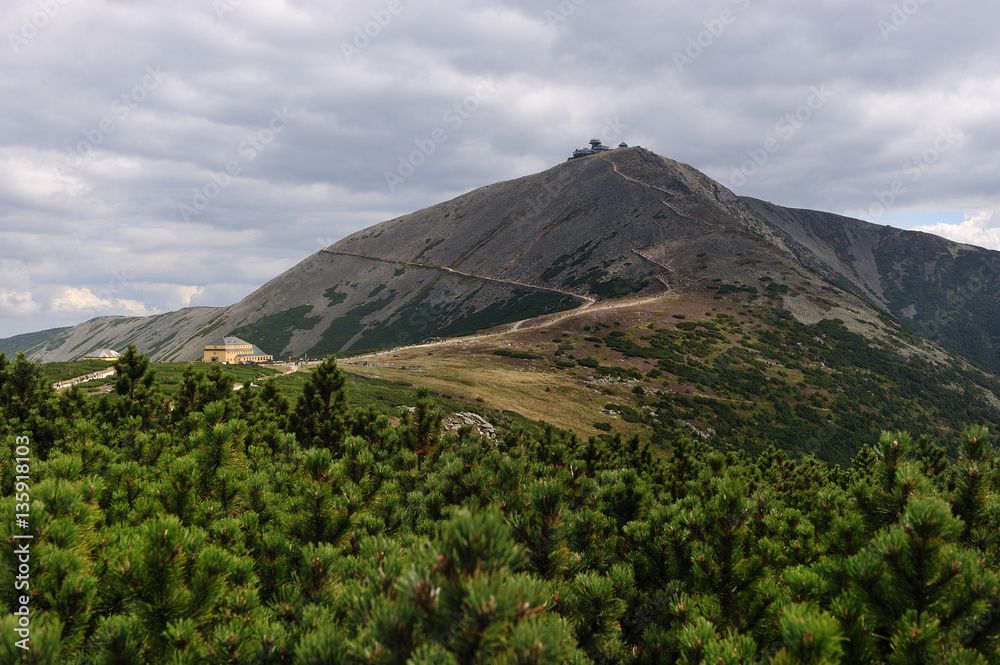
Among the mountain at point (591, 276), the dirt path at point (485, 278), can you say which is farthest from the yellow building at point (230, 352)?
the dirt path at point (485, 278)

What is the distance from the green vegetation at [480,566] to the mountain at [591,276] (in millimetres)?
102418

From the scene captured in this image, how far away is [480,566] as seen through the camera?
2.40 metres

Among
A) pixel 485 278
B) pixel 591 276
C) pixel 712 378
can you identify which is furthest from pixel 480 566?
pixel 485 278

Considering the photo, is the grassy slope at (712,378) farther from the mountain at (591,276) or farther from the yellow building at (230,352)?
the yellow building at (230,352)

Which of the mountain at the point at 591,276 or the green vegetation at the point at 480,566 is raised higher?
the mountain at the point at 591,276

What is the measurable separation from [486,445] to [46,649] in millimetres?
8087

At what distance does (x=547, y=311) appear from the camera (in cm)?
12300

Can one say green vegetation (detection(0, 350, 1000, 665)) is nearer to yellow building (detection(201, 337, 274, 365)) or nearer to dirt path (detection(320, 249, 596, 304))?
dirt path (detection(320, 249, 596, 304))

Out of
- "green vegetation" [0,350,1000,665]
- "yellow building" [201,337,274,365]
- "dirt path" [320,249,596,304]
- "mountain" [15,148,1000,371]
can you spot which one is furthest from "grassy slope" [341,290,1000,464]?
"yellow building" [201,337,274,365]

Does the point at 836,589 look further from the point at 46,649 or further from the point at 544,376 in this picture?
the point at 544,376

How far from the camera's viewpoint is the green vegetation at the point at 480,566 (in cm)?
247

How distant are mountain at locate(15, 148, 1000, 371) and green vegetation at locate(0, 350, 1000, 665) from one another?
102418 millimetres

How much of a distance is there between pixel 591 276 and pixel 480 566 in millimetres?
136246

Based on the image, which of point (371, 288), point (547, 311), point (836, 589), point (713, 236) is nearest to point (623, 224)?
point (713, 236)
